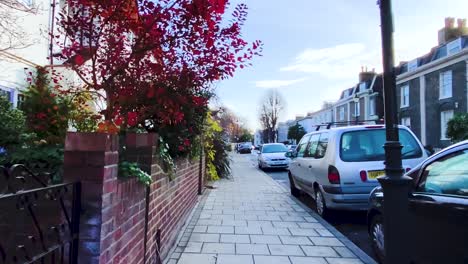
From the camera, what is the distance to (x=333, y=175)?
715 cm

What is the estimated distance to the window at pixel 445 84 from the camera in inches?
993

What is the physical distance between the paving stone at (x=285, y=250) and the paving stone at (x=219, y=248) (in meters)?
0.56

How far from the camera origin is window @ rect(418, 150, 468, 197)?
3549 mm

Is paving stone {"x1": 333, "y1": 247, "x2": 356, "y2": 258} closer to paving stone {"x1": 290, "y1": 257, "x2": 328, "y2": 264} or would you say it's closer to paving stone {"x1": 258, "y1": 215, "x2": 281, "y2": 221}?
paving stone {"x1": 290, "y1": 257, "x2": 328, "y2": 264}

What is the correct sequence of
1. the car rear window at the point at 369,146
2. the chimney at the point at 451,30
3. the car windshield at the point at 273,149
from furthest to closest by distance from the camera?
1. the chimney at the point at 451,30
2. the car windshield at the point at 273,149
3. the car rear window at the point at 369,146

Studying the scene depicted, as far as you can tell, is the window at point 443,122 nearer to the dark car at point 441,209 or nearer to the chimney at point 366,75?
the chimney at point 366,75

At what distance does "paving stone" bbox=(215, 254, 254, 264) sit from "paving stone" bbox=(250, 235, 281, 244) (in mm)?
752

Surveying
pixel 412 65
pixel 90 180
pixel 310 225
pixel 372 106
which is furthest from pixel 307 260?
pixel 372 106

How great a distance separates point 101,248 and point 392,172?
6.98 ft

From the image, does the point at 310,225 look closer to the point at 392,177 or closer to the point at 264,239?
the point at 264,239

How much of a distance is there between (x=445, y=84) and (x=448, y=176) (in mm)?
25165

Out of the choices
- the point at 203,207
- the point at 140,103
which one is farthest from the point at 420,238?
the point at 203,207

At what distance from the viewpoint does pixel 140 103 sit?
184 inches

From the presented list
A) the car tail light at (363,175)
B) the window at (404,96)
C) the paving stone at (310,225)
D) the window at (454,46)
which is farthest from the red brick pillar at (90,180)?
the window at (404,96)
